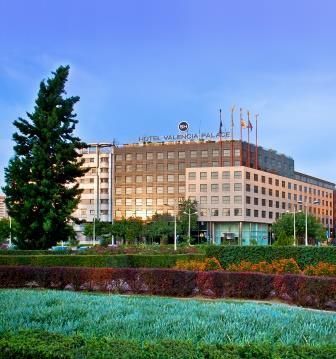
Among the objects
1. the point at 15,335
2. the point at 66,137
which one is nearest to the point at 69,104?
the point at 66,137

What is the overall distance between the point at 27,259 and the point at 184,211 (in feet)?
266

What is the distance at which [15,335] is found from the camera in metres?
7.46

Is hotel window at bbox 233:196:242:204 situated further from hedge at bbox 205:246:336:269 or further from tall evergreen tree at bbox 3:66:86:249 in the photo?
hedge at bbox 205:246:336:269

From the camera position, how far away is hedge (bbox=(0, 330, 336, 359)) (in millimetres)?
6520

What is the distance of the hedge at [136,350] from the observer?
6.52 metres

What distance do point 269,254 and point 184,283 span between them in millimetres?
7762

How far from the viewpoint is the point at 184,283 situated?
21203 millimetres

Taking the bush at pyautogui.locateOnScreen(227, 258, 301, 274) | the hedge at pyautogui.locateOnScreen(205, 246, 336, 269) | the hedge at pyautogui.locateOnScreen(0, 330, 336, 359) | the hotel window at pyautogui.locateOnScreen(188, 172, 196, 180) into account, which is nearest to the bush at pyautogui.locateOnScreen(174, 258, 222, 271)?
the bush at pyautogui.locateOnScreen(227, 258, 301, 274)

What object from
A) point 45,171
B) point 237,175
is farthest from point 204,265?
point 237,175

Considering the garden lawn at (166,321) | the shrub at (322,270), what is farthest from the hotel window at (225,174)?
the garden lawn at (166,321)

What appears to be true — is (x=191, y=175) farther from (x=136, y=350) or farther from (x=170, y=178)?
(x=136, y=350)

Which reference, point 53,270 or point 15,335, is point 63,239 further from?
point 15,335

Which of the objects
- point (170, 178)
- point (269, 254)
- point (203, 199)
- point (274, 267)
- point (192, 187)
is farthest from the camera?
point (170, 178)

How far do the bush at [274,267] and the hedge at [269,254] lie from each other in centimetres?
67
